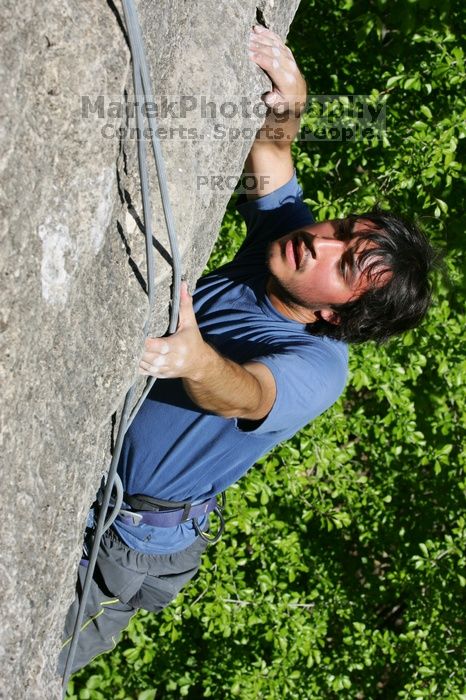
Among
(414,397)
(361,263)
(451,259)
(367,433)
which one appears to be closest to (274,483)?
(367,433)

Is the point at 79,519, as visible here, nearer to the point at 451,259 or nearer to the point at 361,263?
the point at 361,263

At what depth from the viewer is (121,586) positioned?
2711 mm

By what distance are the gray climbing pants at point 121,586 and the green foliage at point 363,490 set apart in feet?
4.84

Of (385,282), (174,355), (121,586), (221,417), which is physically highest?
(174,355)

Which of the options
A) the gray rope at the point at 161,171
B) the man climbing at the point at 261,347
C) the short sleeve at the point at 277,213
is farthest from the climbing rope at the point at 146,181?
the short sleeve at the point at 277,213

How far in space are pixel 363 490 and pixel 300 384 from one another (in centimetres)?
269

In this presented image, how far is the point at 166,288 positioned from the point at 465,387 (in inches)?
113

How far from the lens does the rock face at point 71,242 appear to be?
1.44 m

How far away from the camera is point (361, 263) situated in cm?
251

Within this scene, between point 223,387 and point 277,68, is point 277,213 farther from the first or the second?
point 223,387

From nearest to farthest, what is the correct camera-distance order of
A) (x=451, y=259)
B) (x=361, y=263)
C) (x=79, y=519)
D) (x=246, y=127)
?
(x=79, y=519), (x=246, y=127), (x=361, y=263), (x=451, y=259)

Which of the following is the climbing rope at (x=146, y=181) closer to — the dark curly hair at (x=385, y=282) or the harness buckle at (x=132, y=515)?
the harness buckle at (x=132, y=515)

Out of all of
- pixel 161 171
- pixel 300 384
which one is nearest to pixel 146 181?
pixel 161 171

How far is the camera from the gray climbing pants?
268cm
